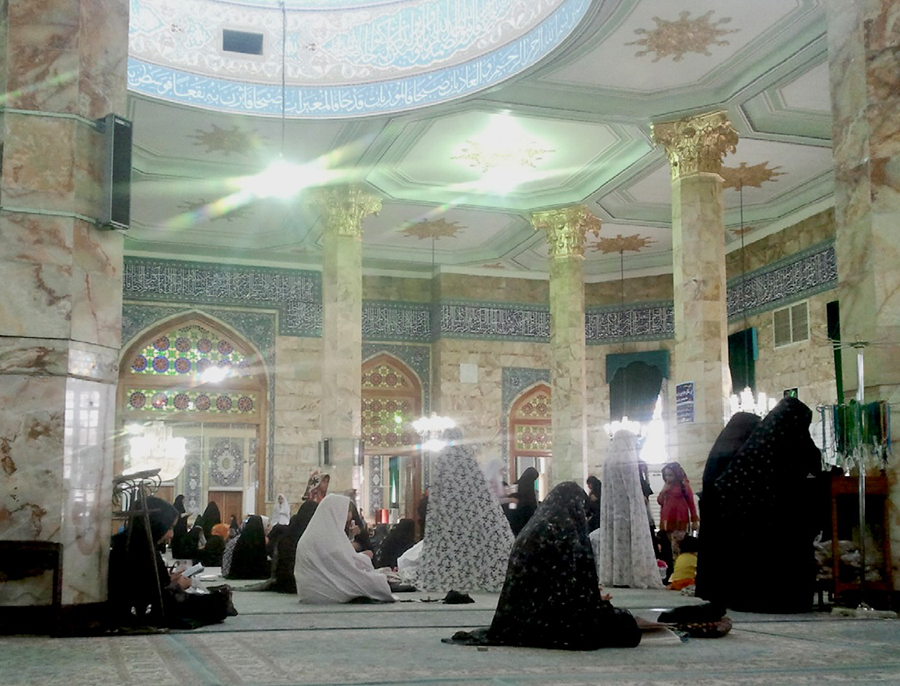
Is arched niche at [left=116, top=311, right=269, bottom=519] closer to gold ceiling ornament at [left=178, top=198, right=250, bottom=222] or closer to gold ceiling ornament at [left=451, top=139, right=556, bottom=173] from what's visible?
gold ceiling ornament at [left=178, top=198, right=250, bottom=222]

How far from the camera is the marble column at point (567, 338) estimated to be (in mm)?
12039

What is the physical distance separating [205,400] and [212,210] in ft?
8.96

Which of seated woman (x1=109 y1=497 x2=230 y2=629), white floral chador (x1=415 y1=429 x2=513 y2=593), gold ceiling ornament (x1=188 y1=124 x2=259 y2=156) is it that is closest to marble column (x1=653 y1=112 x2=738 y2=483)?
white floral chador (x1=415 y1=429 x2=513 y2=593)

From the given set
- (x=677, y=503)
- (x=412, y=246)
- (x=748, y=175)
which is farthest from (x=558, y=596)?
(x=412, y=246)

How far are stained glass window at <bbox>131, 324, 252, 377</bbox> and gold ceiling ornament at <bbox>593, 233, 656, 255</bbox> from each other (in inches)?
199

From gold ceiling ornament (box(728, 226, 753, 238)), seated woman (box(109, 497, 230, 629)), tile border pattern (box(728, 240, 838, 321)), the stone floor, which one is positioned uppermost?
gold ceiling ornament (box(728, 226, 753, 238))

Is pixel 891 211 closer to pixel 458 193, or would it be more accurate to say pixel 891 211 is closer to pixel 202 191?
pixel 458 193

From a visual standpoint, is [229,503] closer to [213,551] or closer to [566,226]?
[213,551]

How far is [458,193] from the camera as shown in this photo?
12219 mm

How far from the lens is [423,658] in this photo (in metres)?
3.63

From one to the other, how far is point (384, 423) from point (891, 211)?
419 inches

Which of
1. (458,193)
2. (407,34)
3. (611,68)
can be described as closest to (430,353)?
(458,193)

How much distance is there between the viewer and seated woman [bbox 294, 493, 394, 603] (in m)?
6.38

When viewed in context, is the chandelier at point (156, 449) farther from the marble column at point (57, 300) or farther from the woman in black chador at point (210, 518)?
the marble column at point (57, 300)
